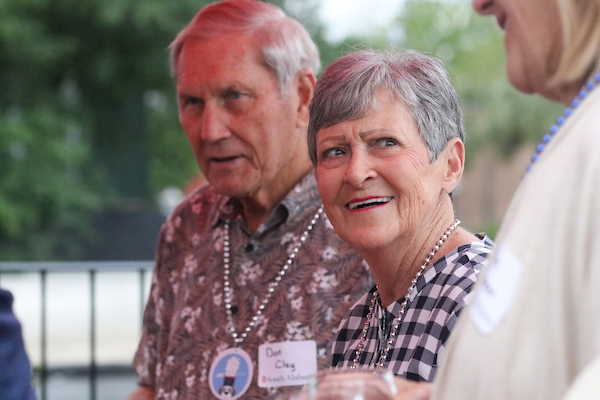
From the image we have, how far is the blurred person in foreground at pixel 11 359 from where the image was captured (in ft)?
4.05

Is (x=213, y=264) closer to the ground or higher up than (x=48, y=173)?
closer to the ground

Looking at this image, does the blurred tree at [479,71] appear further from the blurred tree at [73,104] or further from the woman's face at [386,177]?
the woman's face at [386,177]

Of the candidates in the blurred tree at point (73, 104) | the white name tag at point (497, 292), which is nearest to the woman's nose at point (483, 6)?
the white name tag at point (497, 292)

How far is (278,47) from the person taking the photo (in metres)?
2.14

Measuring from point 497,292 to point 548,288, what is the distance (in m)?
0.05

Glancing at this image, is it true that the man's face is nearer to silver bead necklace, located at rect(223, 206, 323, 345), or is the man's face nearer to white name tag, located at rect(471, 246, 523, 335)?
silver bead necklace, located at rect(223, 206, 323, 345)

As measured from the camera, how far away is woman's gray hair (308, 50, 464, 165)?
1543 millimetres

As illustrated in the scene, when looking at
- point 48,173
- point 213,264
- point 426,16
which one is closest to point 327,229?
point 213,264

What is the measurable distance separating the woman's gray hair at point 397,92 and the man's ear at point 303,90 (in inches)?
20.9

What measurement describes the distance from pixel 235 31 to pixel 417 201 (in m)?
0.89

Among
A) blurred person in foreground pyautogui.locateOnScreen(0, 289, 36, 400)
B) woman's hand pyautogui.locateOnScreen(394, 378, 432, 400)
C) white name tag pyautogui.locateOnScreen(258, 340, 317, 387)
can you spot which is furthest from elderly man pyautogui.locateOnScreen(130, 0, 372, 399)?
woman's hand pyautogui.locateOnScreen(394, 378, 432, 400)

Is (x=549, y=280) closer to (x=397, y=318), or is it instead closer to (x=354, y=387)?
(x=354, y=387)

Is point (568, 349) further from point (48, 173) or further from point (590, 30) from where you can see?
point (48, 173)

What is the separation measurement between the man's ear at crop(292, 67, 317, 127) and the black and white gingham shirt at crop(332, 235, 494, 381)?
77 cm
